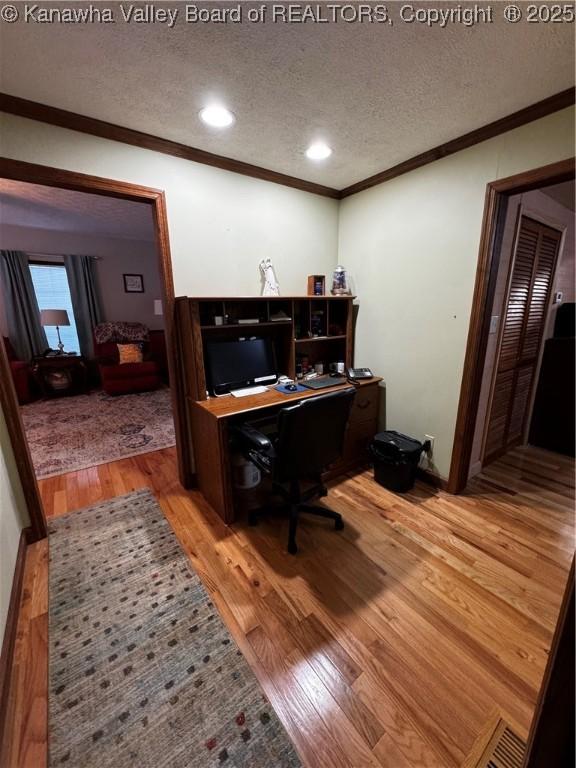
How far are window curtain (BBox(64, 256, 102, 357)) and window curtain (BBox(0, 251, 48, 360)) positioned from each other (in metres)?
0.52

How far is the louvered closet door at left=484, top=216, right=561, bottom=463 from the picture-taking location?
239 cm

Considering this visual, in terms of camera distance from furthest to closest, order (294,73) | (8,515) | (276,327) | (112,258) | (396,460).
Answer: (112,258), (276,327), (396,460), (8,515), (294,73)

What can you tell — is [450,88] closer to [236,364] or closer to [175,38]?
[175,38]

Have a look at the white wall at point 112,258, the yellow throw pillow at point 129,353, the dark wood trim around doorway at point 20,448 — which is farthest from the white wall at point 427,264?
the yellow throw pillow at point 129,353

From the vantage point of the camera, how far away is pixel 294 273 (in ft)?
8.71

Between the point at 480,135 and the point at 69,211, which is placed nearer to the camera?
the point at 480,135

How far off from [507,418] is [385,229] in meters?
2.03

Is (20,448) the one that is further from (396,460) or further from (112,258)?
(112,258)

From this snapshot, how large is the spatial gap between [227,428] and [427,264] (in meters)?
1.84

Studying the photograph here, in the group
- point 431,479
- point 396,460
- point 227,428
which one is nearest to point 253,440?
point 227,428

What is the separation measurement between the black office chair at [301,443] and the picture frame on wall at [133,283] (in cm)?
491

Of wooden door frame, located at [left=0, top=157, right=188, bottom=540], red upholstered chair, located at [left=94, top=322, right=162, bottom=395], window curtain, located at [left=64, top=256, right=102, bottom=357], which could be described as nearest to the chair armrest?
wooden door frame, located at [left=0, top=157, right=188, bottom=540]

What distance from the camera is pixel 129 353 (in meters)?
4.90

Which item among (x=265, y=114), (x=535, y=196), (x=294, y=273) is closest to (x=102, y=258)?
(x=294, y=273)
